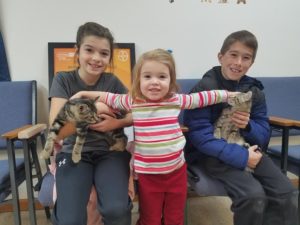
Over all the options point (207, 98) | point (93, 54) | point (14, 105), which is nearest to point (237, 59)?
point (207, 98)

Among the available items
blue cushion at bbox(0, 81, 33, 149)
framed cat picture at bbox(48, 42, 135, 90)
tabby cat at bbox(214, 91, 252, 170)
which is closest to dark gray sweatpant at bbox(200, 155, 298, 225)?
tabby cat at bbox(214, 91, 252, 170)

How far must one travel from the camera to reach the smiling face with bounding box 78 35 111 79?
4.29 ft

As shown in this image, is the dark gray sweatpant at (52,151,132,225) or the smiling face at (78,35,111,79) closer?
the dark gray sweatpant at (52,151,132,225)

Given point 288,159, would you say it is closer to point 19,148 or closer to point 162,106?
point 162,106

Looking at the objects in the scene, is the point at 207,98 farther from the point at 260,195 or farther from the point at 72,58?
the point at 72,58

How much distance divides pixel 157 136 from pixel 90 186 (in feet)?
1.21

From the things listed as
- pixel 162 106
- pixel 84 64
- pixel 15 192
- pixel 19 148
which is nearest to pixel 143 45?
pixel 84 64

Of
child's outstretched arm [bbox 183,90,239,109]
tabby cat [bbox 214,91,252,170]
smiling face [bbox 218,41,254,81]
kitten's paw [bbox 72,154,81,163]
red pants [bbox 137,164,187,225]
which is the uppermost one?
smiling face [bbox 218,41,254,81]

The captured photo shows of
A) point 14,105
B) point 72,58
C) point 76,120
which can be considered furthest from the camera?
point 72,58

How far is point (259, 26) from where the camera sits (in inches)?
85.0

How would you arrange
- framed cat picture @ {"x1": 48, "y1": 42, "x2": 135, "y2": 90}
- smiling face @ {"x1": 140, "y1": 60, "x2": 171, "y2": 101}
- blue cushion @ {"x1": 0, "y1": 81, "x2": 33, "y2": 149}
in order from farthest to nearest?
framed cat picture @ {"x1": 48, "y1": 42, "x2": 135, "y2": 90} → blue cushion @ {"x1": 0, "y1": 81, "x2": 33, "y2": 149} → smiling face @ {"x1": 140, "y1": 60, "x2": 171, "y2": 101}

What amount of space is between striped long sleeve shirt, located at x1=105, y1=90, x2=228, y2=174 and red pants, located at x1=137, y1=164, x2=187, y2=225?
0.05 metres

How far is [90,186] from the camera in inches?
46.7

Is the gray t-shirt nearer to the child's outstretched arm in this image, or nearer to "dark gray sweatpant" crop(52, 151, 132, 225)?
"dark gray sweatpant" crop(52, 151, 132, 225)
